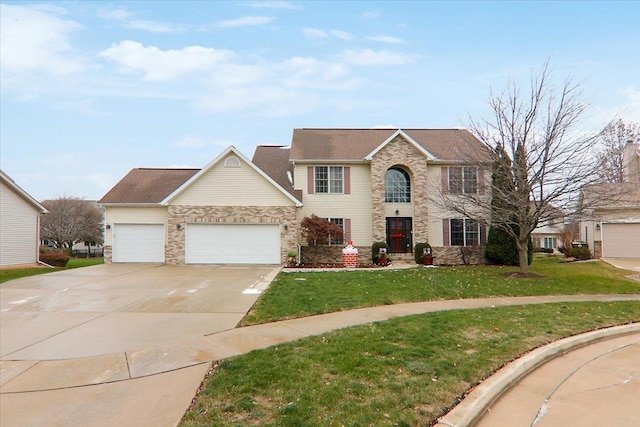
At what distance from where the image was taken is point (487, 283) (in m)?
12.7

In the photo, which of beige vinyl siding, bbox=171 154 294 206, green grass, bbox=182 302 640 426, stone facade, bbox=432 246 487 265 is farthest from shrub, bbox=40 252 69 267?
green grass, bbox=182 302 640 426

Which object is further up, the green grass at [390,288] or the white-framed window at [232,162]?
the white-framed window at [232,162]

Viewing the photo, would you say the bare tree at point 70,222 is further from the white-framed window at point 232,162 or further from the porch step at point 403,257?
the porch step at point 403,257

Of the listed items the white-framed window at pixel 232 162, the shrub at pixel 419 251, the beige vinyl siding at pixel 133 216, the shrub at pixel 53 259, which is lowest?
the shrub at pixel 53 259

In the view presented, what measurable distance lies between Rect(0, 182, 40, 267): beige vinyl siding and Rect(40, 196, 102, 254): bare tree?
21.8 m

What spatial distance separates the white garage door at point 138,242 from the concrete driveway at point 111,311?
6129 millimetres

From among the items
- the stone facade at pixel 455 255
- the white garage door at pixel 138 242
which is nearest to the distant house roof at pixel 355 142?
the stone facade at pixel 455 255

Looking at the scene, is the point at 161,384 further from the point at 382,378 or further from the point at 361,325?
the point at 361,325

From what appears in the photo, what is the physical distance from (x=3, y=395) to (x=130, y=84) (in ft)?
51.0

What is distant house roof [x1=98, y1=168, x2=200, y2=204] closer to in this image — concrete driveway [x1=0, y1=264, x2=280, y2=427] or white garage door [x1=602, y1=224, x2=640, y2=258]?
concrete driveway [x1=0, y1=264, x2=280, y2=427]

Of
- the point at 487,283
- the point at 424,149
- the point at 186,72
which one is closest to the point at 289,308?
the point at 487,283

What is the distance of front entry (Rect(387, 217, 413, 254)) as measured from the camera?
21.0 meters

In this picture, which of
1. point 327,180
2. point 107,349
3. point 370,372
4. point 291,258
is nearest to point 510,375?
point 370,372

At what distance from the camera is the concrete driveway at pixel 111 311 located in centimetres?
611
